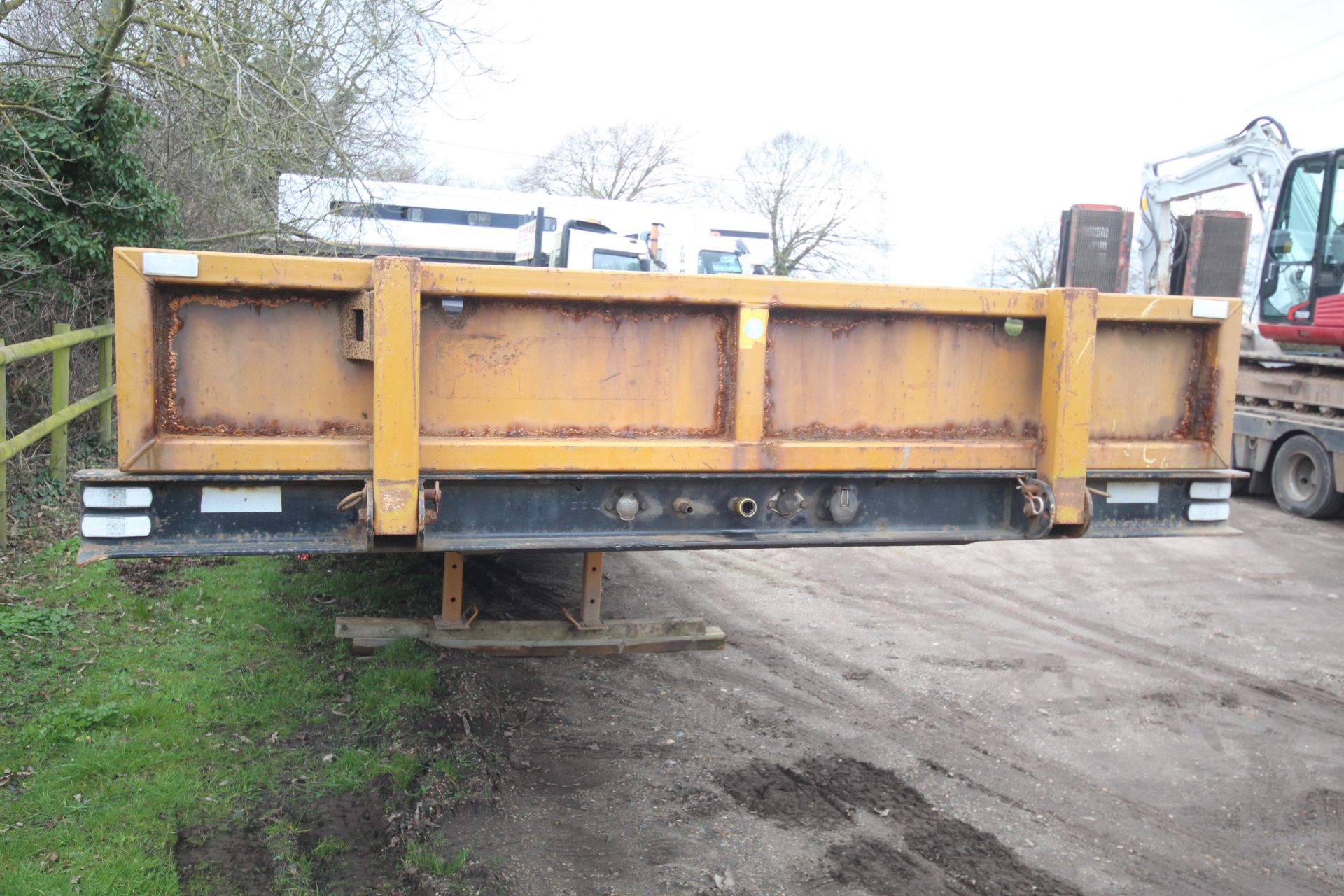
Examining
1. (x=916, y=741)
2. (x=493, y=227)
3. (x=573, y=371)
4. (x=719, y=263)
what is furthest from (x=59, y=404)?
(x=493, y=227)

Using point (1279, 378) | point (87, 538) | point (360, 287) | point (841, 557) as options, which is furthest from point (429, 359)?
point (1279, 378)

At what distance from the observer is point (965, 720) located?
515cm

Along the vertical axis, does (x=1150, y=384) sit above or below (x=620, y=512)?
above

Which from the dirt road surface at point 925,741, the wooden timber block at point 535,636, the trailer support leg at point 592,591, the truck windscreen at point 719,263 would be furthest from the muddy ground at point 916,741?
the truck windscreen at point 719,263

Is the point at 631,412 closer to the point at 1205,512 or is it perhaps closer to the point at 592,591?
the point at 592,591

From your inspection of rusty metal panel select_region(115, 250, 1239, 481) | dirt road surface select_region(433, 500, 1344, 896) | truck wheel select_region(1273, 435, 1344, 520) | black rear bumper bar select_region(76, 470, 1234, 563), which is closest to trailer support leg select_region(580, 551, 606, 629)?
dirt road surface select_region(433, 500, 1344, 896)

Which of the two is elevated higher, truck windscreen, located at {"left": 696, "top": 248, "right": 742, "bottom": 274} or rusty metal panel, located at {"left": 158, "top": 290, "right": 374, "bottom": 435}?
truck windscreen, located at {"left": 696, "top": 248, "right": 742, "bottom": 274}

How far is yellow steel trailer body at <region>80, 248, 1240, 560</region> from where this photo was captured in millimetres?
3271

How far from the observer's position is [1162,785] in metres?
4.53

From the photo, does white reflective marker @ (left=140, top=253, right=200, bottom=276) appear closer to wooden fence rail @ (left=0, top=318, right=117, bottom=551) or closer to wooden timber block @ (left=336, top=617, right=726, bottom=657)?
wooden timber block @ (left=336, top=617, right=726, bottom=657)

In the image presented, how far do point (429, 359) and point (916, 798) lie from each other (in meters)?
2.56

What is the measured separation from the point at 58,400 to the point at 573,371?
615 centimetres

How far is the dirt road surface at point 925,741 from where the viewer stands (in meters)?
3.72

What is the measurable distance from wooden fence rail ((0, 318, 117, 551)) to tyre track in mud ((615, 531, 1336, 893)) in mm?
3862
